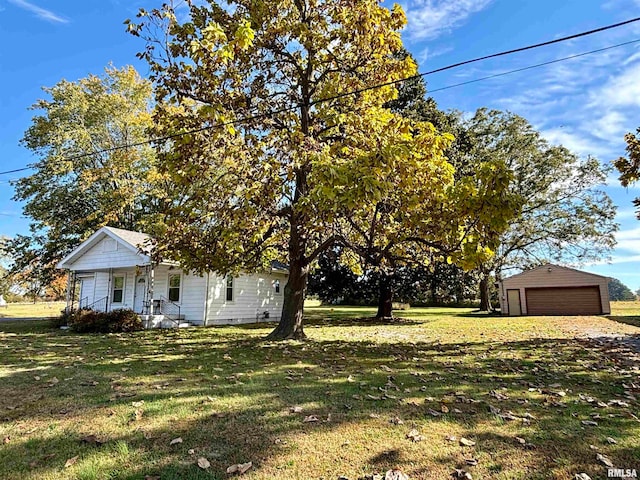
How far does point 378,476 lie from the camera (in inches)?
114

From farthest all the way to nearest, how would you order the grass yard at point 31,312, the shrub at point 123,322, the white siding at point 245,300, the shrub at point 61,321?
the grass yard at point 31,312 → the white siding at point 245,300 → the shrub at point 61,321 → the shrub at point 123,322

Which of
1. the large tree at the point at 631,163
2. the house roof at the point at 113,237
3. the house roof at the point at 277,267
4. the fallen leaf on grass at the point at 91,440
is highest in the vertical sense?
the large tree at the point at 631,163

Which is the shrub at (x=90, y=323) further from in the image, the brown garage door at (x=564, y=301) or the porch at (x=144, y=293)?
the brown garage door at (x=564, y=301)

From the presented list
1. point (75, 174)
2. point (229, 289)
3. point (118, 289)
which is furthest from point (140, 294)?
point (75, 174)

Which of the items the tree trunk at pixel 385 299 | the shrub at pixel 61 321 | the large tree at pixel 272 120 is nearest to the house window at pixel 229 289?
the shrub at pixel 61 321

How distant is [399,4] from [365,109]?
269cm

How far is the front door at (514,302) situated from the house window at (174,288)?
22.1 m

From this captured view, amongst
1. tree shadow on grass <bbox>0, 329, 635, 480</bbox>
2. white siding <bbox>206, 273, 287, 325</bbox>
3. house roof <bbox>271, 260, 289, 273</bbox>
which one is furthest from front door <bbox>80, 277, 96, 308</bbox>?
tree shadow on grass <bbox>0, 329, 635, 480</bbox>

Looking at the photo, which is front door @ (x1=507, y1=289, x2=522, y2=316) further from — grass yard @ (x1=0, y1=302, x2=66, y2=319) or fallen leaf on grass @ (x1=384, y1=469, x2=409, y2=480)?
grass yard @ (x1=0, y1=302, x2=66, y2=319)

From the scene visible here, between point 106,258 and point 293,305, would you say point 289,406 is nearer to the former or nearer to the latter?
point 293,305

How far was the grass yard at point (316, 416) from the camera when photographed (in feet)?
10.2

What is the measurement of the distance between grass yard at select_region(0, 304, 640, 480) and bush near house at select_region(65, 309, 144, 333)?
24.4 ft

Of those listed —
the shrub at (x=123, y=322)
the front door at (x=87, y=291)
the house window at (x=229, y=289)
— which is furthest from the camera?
the front door at (x=87, y=291)

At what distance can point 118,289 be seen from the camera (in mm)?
19500
